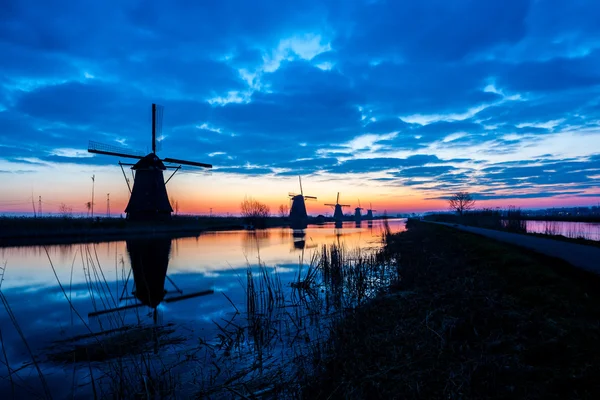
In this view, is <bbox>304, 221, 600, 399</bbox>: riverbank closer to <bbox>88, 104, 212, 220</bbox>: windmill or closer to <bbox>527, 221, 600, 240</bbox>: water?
<bbox>527, 221, 600, 240</bbox>: water

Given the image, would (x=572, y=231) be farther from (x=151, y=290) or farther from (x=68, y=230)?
(x=68, y=230)

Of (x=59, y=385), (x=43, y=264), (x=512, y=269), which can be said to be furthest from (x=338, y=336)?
(x=43, y=264)

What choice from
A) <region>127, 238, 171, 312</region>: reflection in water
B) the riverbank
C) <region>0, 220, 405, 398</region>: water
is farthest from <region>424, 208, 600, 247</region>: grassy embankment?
<region>127, 238, 171, 312</region>: reflection in water

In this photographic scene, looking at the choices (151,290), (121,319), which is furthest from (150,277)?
(121,319)

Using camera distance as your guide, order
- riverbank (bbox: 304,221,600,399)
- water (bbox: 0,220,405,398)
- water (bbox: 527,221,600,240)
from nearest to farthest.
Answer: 1. riverbank (bbox: 304,221,600,399)
2. water (bbox: 0,220,405,398)
3. water (bbox: 527,221,600,240)

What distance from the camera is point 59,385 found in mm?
5305

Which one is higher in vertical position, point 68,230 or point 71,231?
point 68,230

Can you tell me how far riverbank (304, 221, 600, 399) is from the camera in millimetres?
3922

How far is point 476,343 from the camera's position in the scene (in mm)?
5141

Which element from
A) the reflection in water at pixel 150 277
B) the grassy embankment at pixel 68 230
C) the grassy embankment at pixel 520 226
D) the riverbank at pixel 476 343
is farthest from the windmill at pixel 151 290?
the grassy embankment at pixel 68 230

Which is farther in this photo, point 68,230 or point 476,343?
point 68,230

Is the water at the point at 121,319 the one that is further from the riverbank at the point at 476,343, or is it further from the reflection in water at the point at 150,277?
the riverbank at the point at 476,343

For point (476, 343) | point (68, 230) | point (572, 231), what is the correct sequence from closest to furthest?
1. point (476, 343)
2. point (572, 231)
3. point (68, 230)

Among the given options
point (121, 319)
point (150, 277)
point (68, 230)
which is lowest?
point (150, 277)
